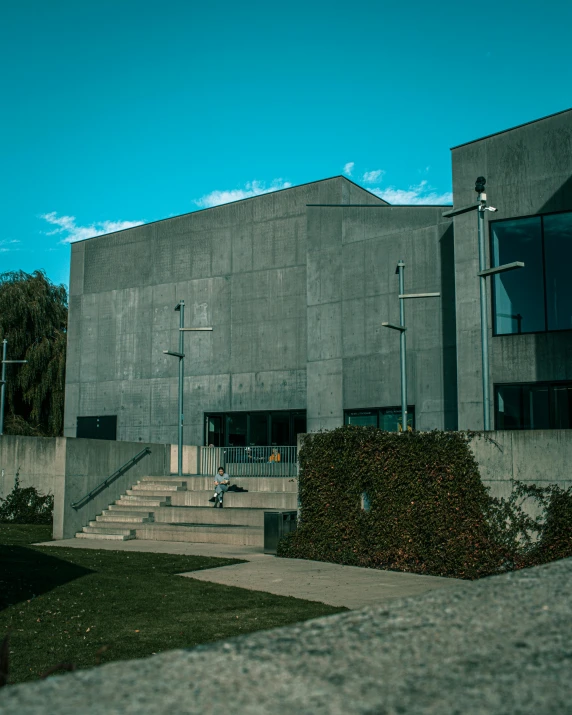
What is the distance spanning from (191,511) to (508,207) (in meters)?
14.3

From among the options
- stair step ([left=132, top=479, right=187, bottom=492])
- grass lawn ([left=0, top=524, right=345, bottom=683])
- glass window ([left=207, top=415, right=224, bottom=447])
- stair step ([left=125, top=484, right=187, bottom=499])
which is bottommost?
grass lawn ([left=0, top=524, right=345, bottom=683])

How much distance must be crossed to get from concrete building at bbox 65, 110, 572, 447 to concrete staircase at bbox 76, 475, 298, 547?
693cm

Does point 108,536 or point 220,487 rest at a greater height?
point 220,487

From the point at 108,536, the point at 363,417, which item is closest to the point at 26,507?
the point at 108,536

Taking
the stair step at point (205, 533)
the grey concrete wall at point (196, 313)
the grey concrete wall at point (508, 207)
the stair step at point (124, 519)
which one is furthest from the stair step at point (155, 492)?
the grey concrete wall at point (196, 313)

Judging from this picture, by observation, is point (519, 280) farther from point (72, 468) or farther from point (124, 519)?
point (72, 468)

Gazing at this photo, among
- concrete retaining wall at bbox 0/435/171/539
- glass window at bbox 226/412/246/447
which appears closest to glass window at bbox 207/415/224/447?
glass window at bbox 226/412/246/447

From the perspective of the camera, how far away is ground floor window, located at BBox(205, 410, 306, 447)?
35844mm

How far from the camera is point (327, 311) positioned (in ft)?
114

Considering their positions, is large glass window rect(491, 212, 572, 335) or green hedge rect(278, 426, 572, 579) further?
large glass window rect(491, 212, 572, 335)

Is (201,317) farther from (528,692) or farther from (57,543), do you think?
(528,692)

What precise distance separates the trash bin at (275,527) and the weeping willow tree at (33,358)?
25664 mm

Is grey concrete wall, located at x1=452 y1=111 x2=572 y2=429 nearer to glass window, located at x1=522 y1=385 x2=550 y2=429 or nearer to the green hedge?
glass window, located at x1=522 y1=385 x2=550 y2=429

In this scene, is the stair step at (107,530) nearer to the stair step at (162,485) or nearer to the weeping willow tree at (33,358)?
the stair step at (162,485)
